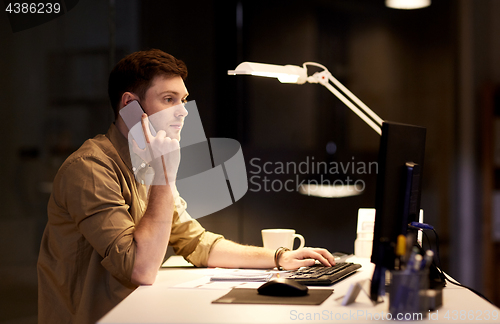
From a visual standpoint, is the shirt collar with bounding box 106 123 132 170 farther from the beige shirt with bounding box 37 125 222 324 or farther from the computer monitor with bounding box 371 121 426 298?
the computer monitor with bounding box 371 121 426 298

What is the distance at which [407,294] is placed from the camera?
939mm

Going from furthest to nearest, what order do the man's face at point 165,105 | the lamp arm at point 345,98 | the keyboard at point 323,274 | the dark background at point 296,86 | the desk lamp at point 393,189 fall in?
the dark background at point 296,86
the lamp arm at point 345,98
the man's face at point 165,105
the keyboard at point 323,274
the desk lamp at point 393,189

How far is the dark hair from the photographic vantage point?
1.61 meters

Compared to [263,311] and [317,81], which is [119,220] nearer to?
[263,311]

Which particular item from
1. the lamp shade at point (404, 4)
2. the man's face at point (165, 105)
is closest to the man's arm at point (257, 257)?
the man's face at point (165, 105)

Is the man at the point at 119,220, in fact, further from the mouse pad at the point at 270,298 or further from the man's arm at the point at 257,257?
the mouse pad at the point at 270,298

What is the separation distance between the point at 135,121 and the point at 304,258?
74 cm

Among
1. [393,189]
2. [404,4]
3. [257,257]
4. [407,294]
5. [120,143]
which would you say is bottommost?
[257,257]

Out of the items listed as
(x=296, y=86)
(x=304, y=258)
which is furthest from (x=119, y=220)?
(x=296, y=86)

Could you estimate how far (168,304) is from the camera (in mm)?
1097

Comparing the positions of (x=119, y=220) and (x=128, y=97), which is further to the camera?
(x=128, y=97)

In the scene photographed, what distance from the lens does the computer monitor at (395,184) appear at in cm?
112

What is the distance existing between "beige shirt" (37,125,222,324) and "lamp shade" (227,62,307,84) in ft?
1.71

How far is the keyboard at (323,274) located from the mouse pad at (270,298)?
0.08 m
